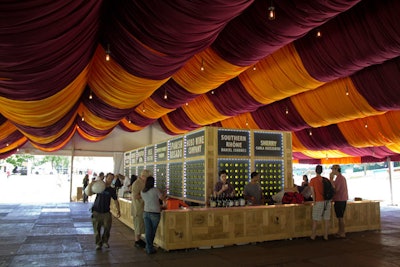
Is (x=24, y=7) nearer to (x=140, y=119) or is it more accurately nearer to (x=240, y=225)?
(x=240, y=225)

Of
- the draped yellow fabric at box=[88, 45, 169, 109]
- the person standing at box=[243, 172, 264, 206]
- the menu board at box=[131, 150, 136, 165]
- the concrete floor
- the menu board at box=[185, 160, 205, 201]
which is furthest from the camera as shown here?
the menu board at box=[131, 150, 136, 165]

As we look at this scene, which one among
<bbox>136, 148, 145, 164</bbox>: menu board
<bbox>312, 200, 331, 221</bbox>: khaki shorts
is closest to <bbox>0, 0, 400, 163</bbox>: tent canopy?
<bbox>136, 148, 145, 164</bbox>: menu board

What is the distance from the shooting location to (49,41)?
3.62m

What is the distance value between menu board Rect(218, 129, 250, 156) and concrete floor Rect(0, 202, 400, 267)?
203 cm

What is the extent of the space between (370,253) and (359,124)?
7.44 m

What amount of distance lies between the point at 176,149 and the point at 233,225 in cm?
329

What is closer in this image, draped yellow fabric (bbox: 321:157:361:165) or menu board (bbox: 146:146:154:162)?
menu board (bbox: 146:146:154:162)

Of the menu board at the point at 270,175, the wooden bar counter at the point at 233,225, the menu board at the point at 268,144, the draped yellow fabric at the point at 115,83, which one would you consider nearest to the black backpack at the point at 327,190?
the wooden bar counter at the point at 233,225

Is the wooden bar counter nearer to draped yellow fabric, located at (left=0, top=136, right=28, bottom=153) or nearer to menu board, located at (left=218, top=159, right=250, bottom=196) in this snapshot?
menu board, located at (left=218, top=159, right=250, bottom=196)

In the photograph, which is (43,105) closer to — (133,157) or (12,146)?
(133,157)

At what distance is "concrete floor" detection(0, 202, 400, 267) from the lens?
4.96 metres

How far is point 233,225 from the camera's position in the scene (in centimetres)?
615

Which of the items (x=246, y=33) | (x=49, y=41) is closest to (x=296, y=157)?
(x=246, y=33)

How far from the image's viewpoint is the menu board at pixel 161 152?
9.88 meters
